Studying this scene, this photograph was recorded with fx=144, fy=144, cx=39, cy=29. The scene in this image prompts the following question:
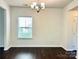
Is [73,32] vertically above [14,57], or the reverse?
[73,32]

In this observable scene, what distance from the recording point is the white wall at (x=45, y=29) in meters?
8.55

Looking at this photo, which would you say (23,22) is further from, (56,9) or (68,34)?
(68,34)

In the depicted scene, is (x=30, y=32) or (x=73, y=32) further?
(x=30, y=32)

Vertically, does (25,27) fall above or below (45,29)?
above

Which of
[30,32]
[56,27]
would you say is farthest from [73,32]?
[30,32]

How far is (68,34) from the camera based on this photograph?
7.42m

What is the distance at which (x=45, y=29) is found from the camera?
28.4ft

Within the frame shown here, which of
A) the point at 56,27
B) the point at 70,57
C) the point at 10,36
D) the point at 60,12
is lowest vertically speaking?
the point at 70,57

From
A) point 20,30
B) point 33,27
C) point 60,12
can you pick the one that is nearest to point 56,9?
point 60,12

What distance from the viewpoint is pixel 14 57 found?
5.89 m

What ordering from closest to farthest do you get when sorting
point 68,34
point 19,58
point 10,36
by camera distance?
1. point 19,58
2. point 68,34
3. point 10,36

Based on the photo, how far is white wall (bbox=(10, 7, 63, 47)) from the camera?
8.55 m

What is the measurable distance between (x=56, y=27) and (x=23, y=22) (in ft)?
6.59

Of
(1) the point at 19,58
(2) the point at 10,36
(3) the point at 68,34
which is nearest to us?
(1) the point at 19,58
